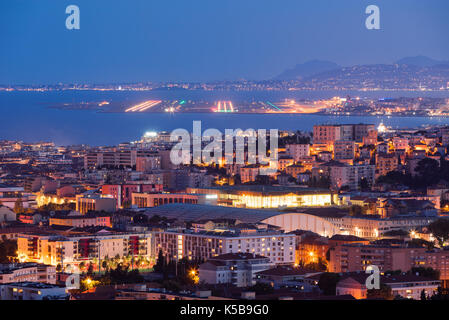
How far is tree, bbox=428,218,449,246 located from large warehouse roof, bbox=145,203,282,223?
242 cm

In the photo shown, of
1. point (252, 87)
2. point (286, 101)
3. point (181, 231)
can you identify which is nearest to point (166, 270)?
point (181, 231)

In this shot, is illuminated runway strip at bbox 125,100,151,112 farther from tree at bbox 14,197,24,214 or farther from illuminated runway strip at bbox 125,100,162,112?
tree at bbox 14,197,24,214

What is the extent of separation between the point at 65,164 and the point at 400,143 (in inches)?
369

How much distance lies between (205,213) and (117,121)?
44433mm

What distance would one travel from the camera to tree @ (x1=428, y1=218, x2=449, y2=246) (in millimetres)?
20891

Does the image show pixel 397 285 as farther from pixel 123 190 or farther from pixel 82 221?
→ pixel 123 190

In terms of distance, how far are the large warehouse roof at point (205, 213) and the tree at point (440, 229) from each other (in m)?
2.42

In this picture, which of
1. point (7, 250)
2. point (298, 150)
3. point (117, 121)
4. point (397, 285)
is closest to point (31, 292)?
point (397, 285)

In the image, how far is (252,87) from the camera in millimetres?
95188

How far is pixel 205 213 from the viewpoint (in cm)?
2241

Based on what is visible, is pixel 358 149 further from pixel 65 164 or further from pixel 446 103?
pixel 446 103

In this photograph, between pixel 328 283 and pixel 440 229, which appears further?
pixel 440 229

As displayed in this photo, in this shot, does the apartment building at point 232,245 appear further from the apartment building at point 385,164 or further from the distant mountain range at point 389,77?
the distant mountain range at point 389,77

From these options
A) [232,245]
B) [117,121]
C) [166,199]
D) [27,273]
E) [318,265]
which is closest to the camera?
[27,273]
